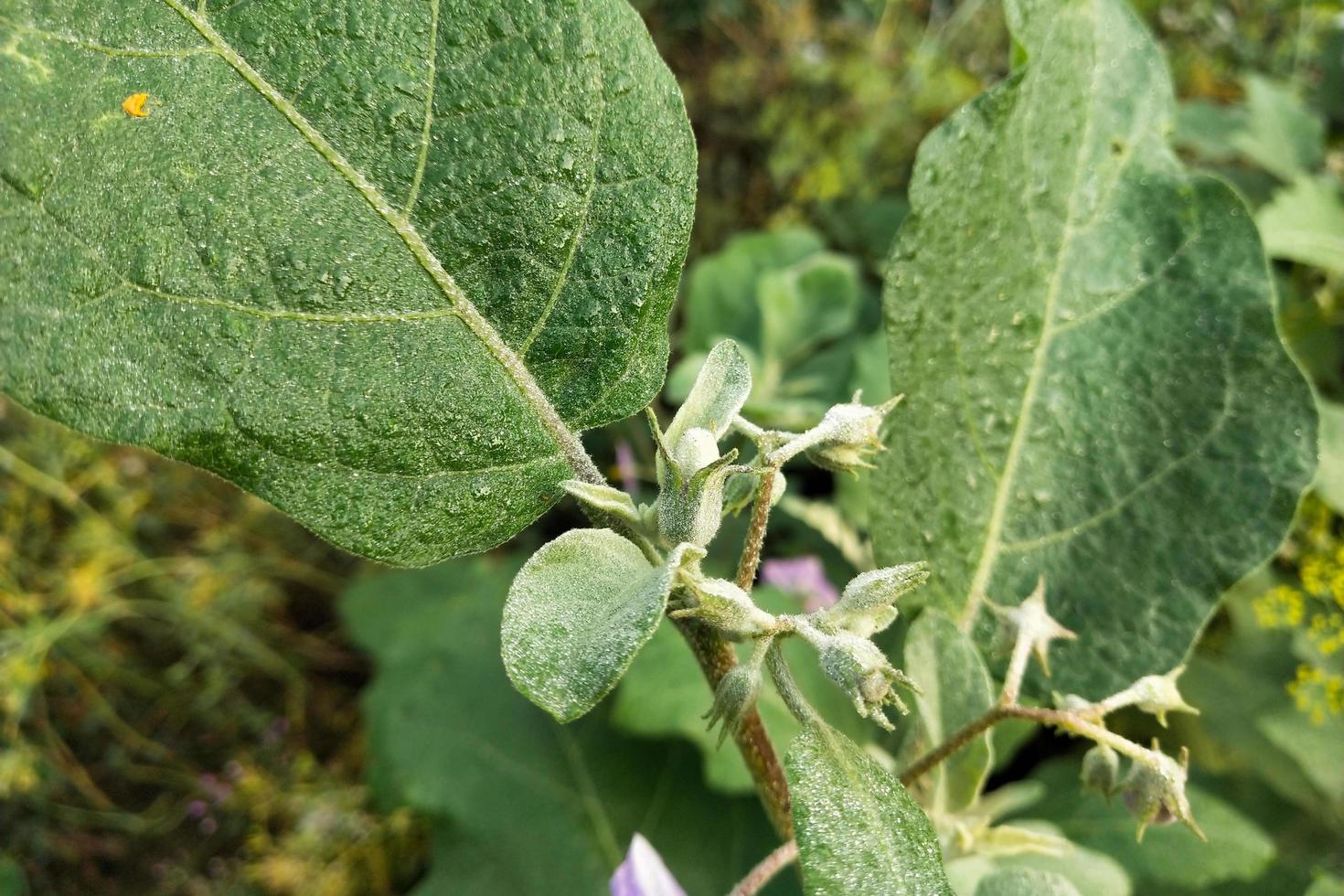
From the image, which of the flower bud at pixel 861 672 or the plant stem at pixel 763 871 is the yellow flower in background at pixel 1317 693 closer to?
the plant stem at pixel 763 871

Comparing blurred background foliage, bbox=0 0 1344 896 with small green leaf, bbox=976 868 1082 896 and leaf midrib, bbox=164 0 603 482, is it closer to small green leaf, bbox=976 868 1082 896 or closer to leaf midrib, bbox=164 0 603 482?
small green leaf, bbox=976 868 1082 896

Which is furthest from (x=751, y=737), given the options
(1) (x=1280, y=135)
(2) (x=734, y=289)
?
(1) (x=1280, y=135)

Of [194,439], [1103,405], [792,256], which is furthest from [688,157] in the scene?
[792,256]

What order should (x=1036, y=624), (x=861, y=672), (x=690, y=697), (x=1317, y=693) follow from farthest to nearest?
(x=1317, y=693), (x=690, y=697), (x=1036, y=624), (x=861, y=672)

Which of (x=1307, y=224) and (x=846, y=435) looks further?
(x=1307, y=224)

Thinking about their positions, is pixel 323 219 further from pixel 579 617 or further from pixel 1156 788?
pixel 1156 788

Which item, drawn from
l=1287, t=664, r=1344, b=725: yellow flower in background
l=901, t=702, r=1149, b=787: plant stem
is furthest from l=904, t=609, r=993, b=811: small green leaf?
l=1287, t=664, r=1344, b=725: yellow flower in background
